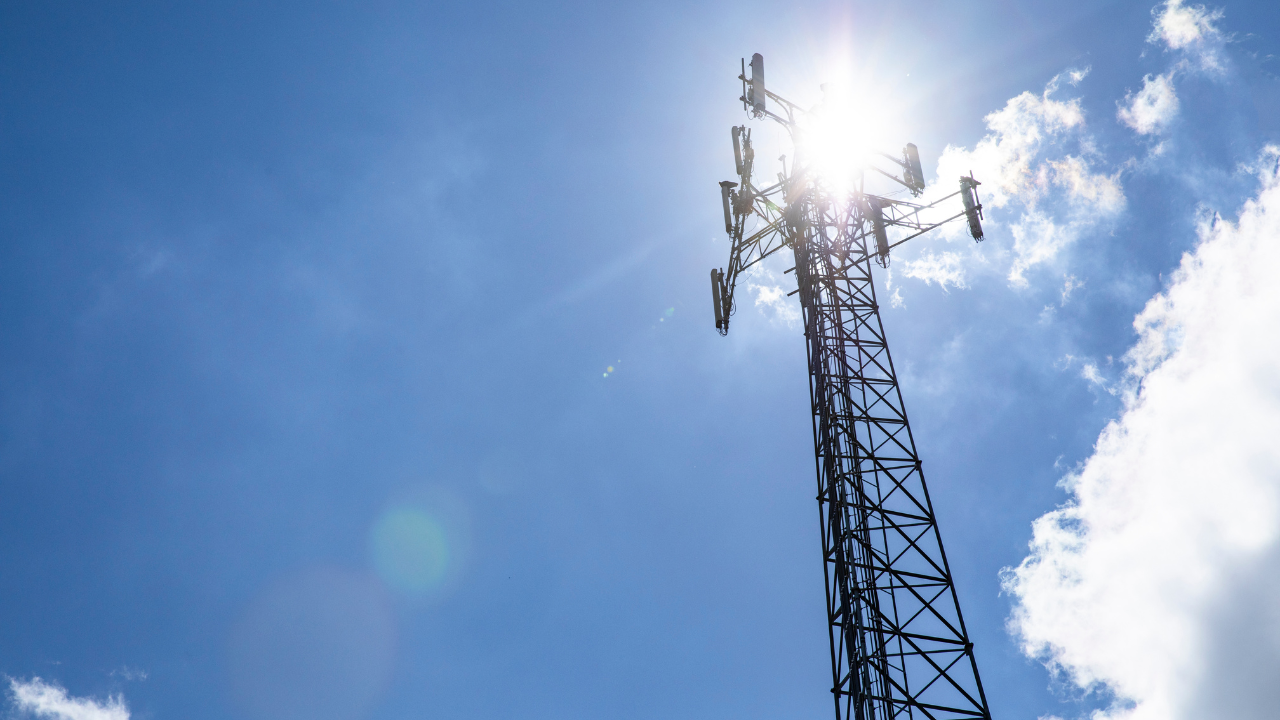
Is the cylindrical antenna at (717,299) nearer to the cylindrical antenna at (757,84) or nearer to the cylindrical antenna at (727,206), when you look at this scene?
the cylindrical antenna at (727,206)

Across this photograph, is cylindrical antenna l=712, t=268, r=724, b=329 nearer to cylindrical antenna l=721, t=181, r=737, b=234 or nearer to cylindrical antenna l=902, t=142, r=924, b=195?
cylindrical antenna l=721, t=181, r=737, b=234

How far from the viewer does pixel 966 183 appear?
92.9ft

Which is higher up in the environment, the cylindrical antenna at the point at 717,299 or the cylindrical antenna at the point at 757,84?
the cylindrical antenna at the point at 757,84

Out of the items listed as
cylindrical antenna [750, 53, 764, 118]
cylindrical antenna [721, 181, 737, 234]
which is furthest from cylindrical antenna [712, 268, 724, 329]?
cylindrical antenna [750, 53, 764, 118]

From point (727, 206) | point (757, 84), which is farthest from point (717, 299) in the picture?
point (757, 84)

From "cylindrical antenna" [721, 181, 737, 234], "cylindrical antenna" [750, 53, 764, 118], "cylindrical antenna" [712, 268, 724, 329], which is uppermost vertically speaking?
"cylindrical antenna" [750, 53, 764, 118]

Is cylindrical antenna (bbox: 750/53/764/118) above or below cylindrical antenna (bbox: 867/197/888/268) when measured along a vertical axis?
above

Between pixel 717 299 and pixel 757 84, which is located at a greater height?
pixel 757 84

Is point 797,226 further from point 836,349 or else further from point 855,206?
point 836,349

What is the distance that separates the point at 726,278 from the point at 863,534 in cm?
1232

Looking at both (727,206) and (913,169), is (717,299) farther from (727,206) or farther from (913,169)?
(913,169)

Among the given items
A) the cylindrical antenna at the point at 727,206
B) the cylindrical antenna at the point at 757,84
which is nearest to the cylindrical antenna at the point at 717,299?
the cylindrical antenna at the point at 727,206

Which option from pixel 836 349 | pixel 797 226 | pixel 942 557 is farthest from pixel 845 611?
pixel 797 226

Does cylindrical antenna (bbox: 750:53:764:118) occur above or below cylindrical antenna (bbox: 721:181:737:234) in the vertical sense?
above
